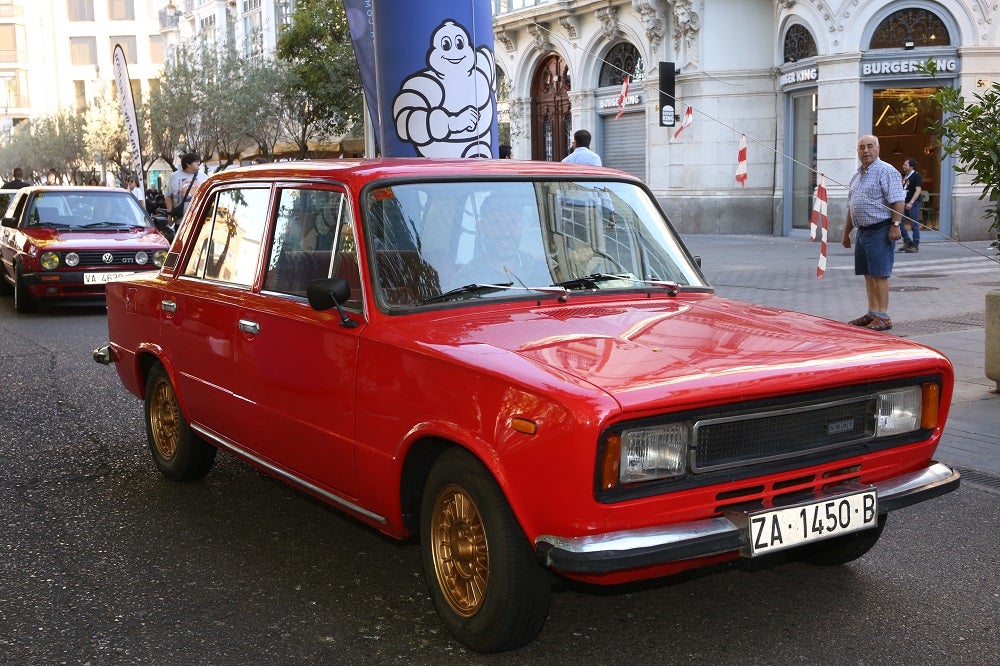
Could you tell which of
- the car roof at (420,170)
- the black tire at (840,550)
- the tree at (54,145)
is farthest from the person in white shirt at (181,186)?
the tree at (54,145)

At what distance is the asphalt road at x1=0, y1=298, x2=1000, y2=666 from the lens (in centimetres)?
372

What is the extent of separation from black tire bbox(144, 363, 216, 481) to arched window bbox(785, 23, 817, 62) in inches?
813

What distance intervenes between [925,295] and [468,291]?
10.9 m

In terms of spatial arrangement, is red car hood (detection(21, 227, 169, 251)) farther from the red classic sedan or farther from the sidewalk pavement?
the red classic sedan

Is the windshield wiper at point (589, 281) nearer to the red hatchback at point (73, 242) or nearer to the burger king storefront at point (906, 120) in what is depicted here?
the red hatchback at point (73, 242)

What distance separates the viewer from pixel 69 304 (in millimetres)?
13609

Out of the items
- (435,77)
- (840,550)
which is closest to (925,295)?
(435,77)

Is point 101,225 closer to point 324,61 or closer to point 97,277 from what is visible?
point 97,277

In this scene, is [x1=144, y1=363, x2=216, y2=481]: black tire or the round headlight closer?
[x1=144, y1=363, x2=216, y2=481]: black tire

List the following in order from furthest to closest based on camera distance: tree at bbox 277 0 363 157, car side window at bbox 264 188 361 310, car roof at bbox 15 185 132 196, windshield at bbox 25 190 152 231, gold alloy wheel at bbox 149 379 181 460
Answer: tree at bbox 277 0 363 157
car roof at bbox 15 185 132 196
windshield at bbox 25 190 152 231
gold alloy wheel at bbox 149 379 181 460
car side window at bbox 264 188 361 310

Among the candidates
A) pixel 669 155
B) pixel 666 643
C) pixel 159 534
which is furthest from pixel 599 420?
pixel 669 155

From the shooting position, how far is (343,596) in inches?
167

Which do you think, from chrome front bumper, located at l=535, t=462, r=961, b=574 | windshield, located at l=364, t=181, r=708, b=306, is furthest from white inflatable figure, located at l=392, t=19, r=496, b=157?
chrome front bumper, located at l=535, t=462, r=961, b=574

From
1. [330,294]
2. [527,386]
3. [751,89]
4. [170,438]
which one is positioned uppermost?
[751,89]
